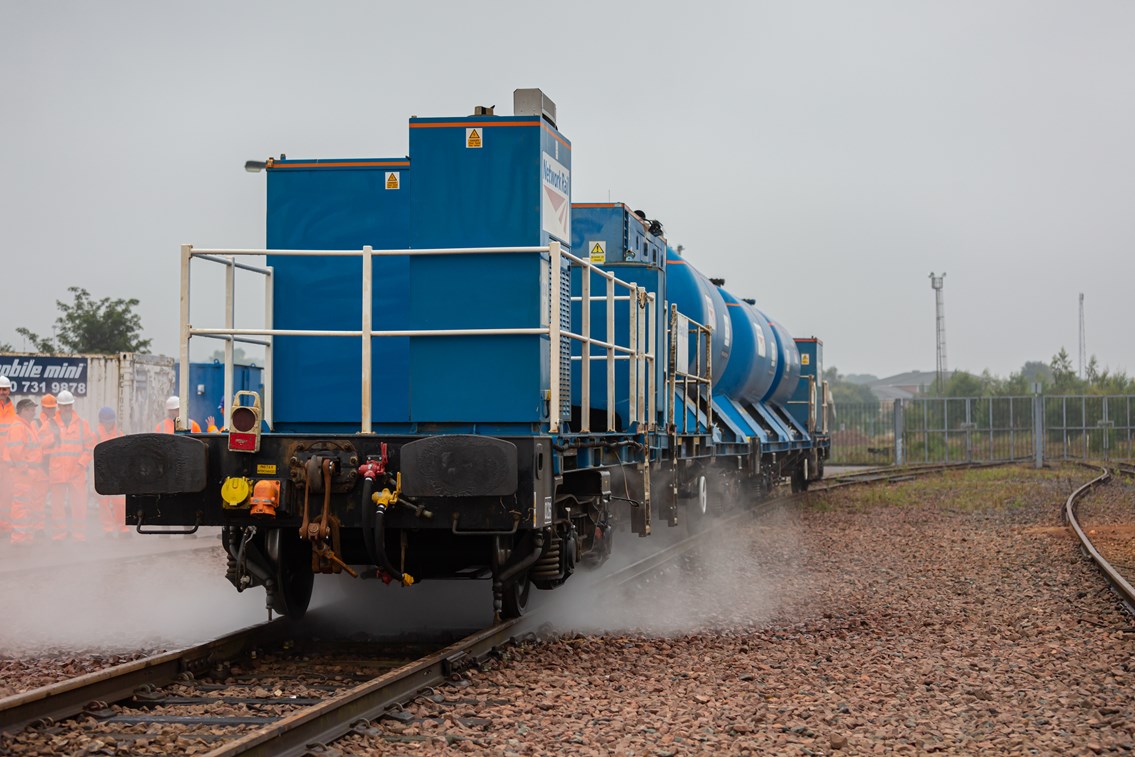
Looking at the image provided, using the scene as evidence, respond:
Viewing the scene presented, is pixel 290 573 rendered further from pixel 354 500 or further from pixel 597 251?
pixel 597 251

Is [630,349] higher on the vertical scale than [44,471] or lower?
higher

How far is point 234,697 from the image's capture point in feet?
19.8

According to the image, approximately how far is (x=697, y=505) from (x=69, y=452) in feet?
24.4

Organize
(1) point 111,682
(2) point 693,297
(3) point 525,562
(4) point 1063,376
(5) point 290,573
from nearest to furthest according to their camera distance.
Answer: (1) point 111,682
(3) point 525,562
(5) point 290,573
(2) point 693,297
(4) point 1063,376

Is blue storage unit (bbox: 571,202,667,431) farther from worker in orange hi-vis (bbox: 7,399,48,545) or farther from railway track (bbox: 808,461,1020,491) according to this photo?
railway track (bbox: 808,461,1020,491)

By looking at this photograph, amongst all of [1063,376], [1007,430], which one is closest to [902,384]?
[1063,376]

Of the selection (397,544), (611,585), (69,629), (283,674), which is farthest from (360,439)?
(611,585)

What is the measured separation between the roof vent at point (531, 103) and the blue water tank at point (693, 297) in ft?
16.9

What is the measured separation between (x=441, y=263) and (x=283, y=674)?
2.76m

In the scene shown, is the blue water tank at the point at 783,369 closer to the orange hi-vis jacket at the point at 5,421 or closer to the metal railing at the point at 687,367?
the metal railing at the point at 687,367

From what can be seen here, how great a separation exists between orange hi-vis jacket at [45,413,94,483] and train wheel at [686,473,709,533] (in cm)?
724

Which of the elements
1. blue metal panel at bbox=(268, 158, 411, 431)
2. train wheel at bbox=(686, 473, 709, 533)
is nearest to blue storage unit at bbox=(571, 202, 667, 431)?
blue metal panel at bbox=(268, 158, 411, 431)

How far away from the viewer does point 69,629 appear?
8.36 m

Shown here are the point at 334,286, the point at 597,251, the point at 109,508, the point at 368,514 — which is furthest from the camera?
the point at 109,508
